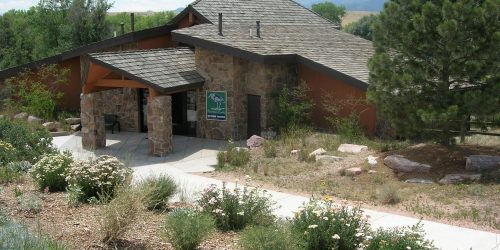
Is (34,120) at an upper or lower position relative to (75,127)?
upper

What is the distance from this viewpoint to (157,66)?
18.7 m

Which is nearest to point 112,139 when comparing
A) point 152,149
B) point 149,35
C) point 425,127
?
point 152,149

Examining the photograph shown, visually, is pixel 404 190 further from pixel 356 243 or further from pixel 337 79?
pixel 337 79

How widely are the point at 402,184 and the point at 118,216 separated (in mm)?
6999

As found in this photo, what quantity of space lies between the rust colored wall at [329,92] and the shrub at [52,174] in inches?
403

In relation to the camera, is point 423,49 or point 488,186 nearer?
point 488,186

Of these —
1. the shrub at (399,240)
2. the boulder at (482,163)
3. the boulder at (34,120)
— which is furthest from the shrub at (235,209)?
the boulder at (34,120)

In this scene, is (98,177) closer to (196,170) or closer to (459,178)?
(196,170)

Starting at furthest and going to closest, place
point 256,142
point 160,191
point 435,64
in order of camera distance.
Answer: point 256,142 → point 435,64 → point 160,191

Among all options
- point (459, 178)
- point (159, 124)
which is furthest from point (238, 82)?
point (459, 178)

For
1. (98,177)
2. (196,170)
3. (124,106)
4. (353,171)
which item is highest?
(124,106)

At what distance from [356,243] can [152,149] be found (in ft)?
37.1

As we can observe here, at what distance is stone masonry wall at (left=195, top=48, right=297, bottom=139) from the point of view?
19.5 meters

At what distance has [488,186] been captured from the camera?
11.6 metres
